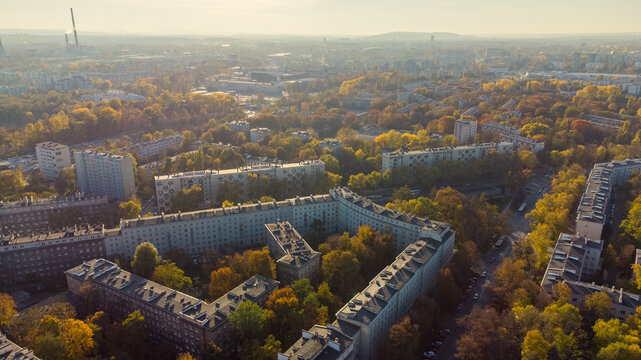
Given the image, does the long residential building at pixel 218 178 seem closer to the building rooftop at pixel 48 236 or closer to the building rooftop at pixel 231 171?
the building rooftop at pixel 231 171

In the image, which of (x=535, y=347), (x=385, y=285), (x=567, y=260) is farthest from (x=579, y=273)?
(x=385, y=285)

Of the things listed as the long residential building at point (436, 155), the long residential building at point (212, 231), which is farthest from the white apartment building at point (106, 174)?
the long residential building at point (436, 155)

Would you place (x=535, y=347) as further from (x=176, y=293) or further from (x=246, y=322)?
(x=176, y=293)

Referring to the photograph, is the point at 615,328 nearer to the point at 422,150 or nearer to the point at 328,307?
the point at 328,307

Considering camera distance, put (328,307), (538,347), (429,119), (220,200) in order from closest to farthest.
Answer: (538,347), (328,307), (220,200), (429,119)

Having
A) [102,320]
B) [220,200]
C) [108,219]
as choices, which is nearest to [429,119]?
[220,200]
